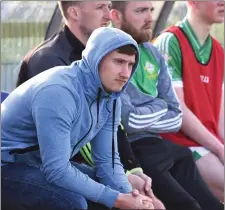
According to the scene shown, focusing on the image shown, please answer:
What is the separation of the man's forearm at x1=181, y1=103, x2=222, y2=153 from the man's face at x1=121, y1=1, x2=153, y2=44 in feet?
1.94

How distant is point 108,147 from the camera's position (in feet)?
12.9

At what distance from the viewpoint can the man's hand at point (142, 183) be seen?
13.1 feet

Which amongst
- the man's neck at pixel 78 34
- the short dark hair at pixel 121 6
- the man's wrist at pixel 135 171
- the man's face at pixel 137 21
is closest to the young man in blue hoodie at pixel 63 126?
the man's wrist at pixel 135 171

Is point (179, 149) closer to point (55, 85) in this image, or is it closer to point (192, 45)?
point (192, 45)

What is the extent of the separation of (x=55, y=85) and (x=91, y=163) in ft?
2.07

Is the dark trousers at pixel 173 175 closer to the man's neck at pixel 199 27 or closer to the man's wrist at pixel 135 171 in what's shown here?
the man's wrist at pixel 135 171

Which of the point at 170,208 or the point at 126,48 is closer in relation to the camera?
the point at 126,48

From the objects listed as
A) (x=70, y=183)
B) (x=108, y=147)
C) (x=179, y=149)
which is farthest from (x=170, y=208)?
(x=70, y=183)

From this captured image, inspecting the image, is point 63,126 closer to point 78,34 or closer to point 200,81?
point 78,34

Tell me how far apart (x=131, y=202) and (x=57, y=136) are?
470 millimetres

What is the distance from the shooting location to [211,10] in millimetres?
5242

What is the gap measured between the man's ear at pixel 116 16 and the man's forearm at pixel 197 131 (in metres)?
A: 0.70

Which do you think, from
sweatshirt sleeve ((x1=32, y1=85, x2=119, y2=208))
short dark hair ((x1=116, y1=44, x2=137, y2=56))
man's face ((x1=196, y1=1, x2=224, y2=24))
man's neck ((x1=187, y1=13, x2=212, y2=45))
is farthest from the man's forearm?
sweatshirt sleeve ((x1=32, y1=85, x2=119, y2=208))

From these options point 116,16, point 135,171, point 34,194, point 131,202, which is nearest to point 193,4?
point 116,16
